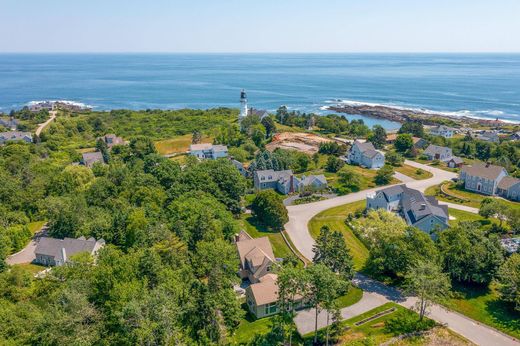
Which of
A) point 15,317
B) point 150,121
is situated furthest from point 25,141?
point 15,317

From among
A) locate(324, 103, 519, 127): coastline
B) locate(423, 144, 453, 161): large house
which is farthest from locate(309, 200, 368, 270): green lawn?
locate(324, 103, 519, 127): coastline

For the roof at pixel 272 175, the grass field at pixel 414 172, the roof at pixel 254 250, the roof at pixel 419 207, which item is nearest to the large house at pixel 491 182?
the grass field at pixel 414 172

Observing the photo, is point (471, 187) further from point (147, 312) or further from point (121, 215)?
point (147, 312)

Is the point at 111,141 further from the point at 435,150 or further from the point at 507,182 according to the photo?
the point at 507,182

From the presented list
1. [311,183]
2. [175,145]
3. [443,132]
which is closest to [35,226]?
[311,183]

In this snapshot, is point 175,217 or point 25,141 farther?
point 25,141

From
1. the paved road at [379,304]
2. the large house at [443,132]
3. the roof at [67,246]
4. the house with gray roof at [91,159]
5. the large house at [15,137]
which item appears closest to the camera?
the paved road at [379,304]

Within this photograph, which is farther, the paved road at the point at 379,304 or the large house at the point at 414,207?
the large house at the point at 414,207

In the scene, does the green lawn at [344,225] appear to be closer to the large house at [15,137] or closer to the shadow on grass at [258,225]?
the shadow on grass at [258,225]
